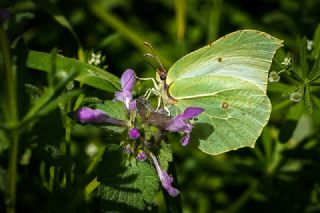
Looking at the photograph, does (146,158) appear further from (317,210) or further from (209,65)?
(317,210)

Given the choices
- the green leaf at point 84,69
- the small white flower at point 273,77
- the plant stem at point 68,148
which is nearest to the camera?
the plant stem at point 68,148

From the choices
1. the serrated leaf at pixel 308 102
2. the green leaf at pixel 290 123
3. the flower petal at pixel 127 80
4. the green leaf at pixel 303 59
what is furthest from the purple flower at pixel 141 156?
the green leaf at pixel 290 123

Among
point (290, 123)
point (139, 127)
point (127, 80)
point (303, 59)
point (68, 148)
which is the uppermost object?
point (303, 59)

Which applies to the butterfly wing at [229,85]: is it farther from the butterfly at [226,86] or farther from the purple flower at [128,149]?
the purple flower at [128,149]

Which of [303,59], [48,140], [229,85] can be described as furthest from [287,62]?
[48,140]

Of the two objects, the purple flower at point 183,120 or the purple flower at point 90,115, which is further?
the purple flower at point 183,120

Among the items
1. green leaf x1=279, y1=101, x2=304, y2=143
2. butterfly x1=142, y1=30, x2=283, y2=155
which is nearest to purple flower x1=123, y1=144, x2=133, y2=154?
butterfly x1=142, y1=30, x2=283, y2=155

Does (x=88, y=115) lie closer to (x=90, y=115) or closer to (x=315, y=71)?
(x=90, y=115)

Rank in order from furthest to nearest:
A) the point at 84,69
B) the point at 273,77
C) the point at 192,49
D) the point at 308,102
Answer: the point at 192,49 < the point at 273,77 < the point at 84,69 < the point at 308,102
